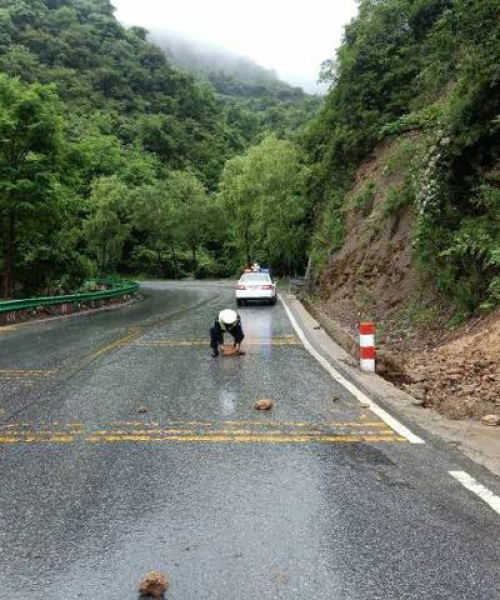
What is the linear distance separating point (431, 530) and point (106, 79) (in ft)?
382

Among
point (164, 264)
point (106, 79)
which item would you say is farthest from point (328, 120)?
point (106, 79)

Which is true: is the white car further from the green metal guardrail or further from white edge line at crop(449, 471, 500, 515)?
white edge line at crop(449, 471, 500, 515)

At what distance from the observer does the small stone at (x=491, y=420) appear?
243 inches

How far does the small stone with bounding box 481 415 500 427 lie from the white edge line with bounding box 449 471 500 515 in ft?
5.37

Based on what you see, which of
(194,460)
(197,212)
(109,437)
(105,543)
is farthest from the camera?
(197,212)

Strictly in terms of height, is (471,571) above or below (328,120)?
below

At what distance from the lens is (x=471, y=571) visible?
3207 millimetres

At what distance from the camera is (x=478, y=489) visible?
438 centimetres

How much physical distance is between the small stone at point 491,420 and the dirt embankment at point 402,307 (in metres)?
0.30

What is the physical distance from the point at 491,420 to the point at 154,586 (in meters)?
4.47

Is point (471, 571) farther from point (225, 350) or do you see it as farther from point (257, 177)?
point (257, 177)

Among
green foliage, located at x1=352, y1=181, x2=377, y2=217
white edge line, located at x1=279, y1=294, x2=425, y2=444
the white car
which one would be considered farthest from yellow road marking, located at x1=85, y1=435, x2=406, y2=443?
the white car

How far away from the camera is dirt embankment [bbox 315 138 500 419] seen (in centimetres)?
772

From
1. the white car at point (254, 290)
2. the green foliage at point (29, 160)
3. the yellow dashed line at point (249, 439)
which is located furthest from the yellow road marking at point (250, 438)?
the white car at point (254, 290)
